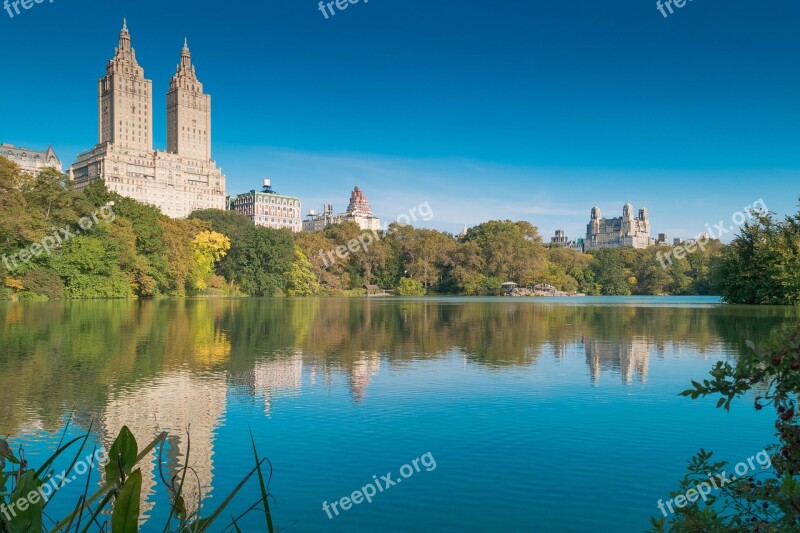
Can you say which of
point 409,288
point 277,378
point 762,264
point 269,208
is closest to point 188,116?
point 269,208

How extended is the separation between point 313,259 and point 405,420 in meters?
74.3

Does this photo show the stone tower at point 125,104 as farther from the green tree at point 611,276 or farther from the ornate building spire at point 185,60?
the green tree at point 611,276

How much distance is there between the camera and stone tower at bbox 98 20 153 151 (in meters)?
146

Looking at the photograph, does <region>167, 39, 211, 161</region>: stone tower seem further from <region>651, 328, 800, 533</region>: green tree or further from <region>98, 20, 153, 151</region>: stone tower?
<region>651, 328, 800, 533</region>: green tree

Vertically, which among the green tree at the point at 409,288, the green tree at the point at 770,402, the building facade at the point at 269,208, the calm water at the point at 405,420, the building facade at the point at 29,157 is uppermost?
the building facade at the point at 29,157

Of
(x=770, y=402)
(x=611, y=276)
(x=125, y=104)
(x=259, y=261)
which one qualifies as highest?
(x=125, y=104)

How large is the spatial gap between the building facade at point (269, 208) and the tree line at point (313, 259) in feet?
233

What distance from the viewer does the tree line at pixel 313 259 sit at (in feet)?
145

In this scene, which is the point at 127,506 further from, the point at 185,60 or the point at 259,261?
the point at 185,60

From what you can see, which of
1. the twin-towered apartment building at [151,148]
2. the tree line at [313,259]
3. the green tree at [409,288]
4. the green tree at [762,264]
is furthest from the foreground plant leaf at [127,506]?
the twin-towered apartment building at [151,148]

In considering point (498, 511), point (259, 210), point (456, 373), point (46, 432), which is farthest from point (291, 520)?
point (259, 210)

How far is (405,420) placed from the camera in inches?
365

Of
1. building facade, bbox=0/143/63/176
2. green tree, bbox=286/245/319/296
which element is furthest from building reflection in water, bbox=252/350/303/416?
building facade, bbox=0/143/63/176

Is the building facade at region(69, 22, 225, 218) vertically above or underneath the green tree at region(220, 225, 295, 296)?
above
